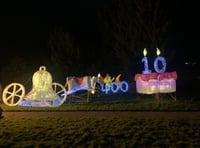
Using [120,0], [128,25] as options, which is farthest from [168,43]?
[120,0]

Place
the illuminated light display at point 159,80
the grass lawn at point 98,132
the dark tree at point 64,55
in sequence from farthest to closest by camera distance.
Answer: the dark tree at point 64,55 → the illuminated light display at point 159,80 → the grass lawn at point 98,132

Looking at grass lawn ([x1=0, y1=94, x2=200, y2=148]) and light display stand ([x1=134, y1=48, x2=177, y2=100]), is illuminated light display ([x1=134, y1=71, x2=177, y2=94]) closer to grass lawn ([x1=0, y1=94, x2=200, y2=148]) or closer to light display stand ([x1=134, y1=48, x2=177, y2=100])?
light display stand ([x1=134, y1=48, x2=177, y2=100])

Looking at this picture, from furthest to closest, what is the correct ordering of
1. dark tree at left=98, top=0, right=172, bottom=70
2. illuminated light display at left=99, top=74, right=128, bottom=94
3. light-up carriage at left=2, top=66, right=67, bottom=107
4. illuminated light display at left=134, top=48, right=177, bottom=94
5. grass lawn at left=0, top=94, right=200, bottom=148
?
1. dark tree at left=98, top=0, right=172, bottom=70
2. illuminated light display at left=99, top=74, right=128, bottom=94
3. illuminated light display at left=134, top=48, right=177, bottom=94
4. light-up carriage at left=2, top=66, right=67, bottom=107
5. grass lawn at left=0, top=94, right=200, bottom=148

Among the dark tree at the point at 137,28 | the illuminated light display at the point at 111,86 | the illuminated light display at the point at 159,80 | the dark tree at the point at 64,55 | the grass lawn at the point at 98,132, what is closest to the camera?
the grass lawn at the point at 98,132

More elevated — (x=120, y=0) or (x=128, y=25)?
(x=120, y=0)

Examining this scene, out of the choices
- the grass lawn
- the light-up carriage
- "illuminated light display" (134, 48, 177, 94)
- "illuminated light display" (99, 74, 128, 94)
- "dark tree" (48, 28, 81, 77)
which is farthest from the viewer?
"dark tree" (48, 28, 81, 77)

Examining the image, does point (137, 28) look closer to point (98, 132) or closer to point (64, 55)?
point (64, 55)

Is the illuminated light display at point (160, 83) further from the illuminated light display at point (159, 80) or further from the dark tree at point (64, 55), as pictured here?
the dark tree at point (64, 55)

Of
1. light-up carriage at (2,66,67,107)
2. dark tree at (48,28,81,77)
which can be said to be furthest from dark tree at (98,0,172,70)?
light-up carriage at (2,66,67,107)

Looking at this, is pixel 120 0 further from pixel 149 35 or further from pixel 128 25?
pixel 149 35

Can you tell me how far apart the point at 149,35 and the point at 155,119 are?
58.1 ft

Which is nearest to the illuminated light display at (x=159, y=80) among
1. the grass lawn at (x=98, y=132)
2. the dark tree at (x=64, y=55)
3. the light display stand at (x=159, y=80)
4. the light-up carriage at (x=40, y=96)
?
the light display stand at (x=159, y=80)

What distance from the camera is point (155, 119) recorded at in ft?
40.2

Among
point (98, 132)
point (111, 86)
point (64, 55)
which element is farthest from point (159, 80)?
point (64, 55)
